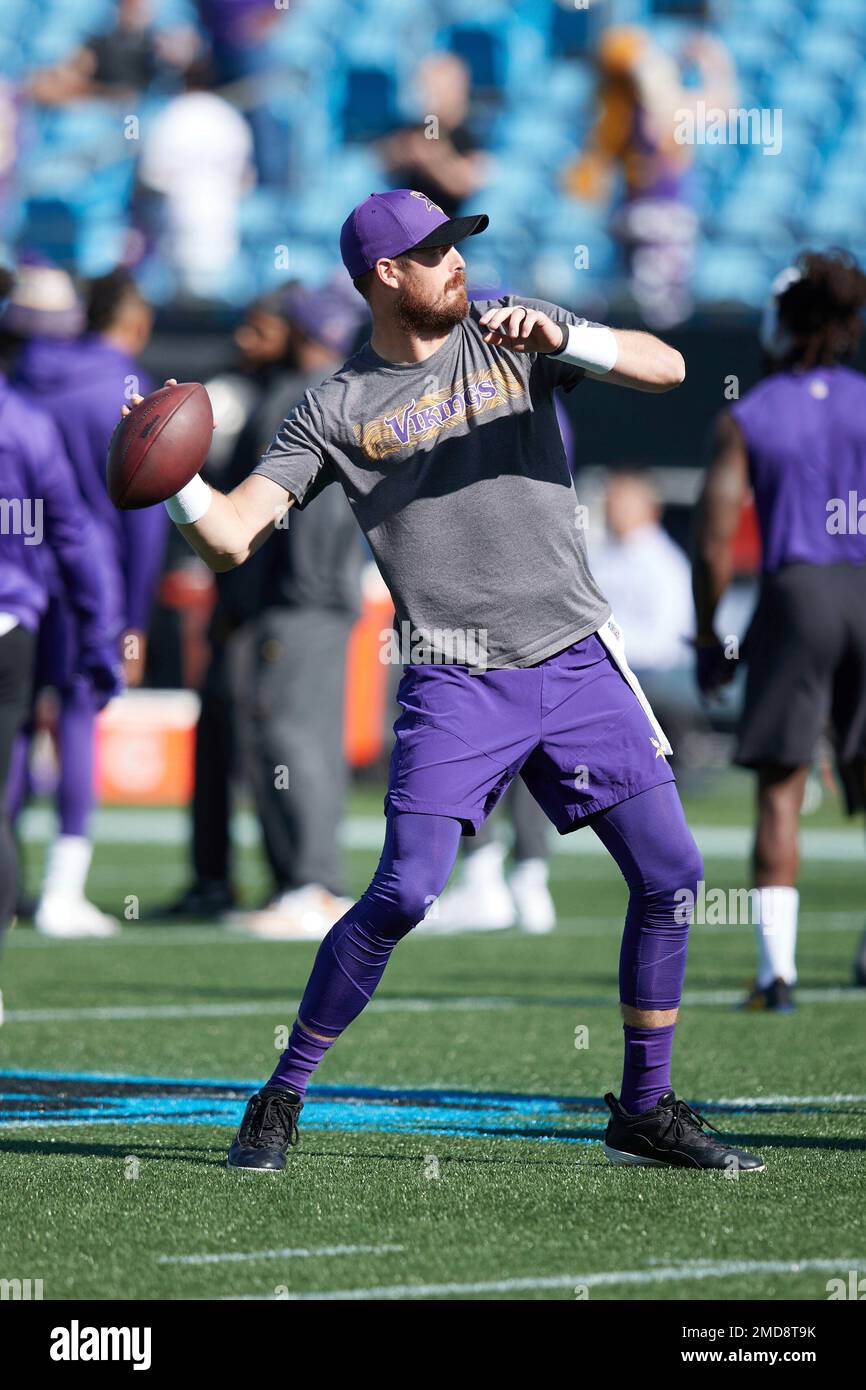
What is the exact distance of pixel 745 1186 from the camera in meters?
4.46

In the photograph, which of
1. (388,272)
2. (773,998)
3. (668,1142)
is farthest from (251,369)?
(668,1142)

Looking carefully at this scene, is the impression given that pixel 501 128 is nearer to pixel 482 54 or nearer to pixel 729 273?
pixel 482 54

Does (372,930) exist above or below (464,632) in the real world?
below

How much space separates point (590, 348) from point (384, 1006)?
3513 mm

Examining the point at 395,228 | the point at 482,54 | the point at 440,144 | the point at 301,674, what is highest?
the point at 482,54

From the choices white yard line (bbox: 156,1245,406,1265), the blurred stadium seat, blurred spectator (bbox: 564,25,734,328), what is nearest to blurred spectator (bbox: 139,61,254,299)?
the blurred stadium seat

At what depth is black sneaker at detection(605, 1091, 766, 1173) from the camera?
464cm

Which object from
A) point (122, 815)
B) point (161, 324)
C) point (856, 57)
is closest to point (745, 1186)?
point (122, 815)

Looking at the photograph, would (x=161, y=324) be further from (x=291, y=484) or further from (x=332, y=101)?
(x=291, y=484)

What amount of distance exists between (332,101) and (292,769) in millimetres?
11807

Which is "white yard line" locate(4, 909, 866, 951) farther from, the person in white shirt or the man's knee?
the man's knee

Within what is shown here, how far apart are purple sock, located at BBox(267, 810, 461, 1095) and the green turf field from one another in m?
0.26

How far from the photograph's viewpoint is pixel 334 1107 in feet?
18.2

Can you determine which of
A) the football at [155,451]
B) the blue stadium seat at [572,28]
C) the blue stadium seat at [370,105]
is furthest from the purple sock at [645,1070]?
the blue stadium seat at [572,28]
